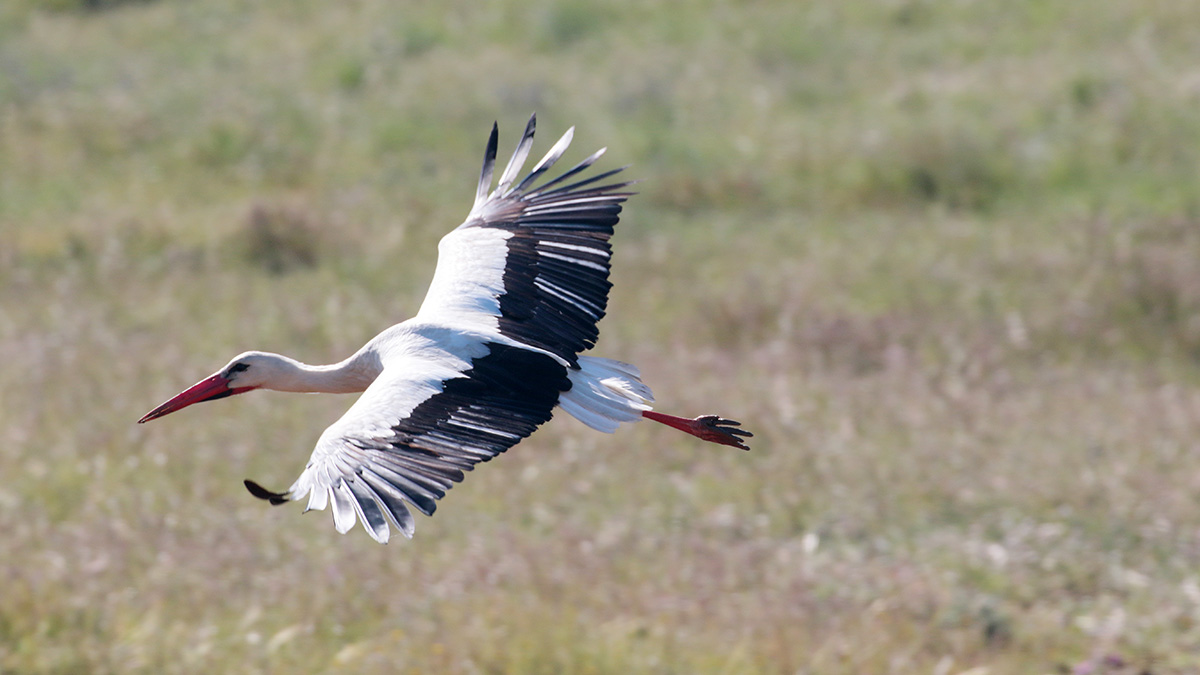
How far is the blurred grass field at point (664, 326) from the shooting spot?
6020mm

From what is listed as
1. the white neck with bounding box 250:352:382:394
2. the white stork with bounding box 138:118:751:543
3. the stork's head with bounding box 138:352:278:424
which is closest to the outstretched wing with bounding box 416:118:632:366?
the white stork with bounding box 138:118:751:543

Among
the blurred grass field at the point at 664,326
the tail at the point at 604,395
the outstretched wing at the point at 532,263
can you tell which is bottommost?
the blurred grass field at the point at 664,326

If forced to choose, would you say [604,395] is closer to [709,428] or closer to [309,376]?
[709,428]


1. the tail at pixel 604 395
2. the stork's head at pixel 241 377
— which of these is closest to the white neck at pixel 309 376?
the stork's head at pixel 241 377

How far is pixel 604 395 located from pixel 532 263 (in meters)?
0.74

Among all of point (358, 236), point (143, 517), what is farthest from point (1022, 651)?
point (358, 236)

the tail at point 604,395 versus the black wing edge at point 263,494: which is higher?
the black wing edge at point 263,494

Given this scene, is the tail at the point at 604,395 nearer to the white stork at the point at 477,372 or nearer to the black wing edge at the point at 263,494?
the white stork at the point at 477,372

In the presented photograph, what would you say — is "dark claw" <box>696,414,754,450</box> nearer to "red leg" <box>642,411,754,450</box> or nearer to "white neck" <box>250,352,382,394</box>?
"red leg" <box>642,411,754,450</box>

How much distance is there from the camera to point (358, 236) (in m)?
12.4

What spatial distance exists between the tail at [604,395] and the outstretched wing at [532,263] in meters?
0.08

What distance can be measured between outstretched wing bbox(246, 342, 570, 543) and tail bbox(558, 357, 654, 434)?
0.12m

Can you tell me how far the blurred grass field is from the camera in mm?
6020

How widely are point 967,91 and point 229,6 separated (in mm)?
10338
